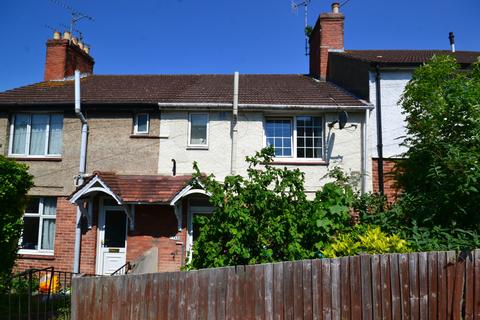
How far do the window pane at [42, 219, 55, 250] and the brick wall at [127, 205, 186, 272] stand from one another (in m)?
2.75

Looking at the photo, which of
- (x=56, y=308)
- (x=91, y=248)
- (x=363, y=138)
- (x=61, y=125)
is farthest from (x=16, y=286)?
(x=363, y=138)

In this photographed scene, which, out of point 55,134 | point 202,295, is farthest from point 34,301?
point 55,134

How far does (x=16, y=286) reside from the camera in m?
10.2

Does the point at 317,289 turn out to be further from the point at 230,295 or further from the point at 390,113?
the point at 390,113

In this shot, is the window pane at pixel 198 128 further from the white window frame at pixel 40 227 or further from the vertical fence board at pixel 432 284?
the vertical fence board at pixel 432 284

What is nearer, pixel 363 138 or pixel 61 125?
pixel 363 138

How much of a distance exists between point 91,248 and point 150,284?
21.7 ft

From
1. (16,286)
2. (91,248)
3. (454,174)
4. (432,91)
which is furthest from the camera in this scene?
(91,248)

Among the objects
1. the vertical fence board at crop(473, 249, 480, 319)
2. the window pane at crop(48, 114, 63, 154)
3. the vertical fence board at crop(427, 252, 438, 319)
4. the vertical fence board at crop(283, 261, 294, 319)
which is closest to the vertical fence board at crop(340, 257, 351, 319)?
the vertical fence board at crop(283, 261, 294, 319)

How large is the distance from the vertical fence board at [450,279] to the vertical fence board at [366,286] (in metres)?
1.05

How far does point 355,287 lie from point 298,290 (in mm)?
809

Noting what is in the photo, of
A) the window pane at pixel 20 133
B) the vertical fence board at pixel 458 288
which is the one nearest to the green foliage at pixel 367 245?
the vertical fence board at pixel 458 288

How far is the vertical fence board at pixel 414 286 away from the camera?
16.8 ft

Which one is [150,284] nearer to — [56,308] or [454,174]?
[56,308]
